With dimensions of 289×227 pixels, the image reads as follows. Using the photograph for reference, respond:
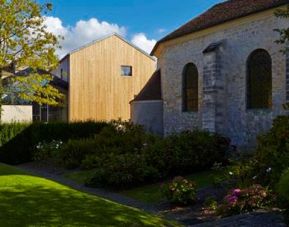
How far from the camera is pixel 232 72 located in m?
20.7

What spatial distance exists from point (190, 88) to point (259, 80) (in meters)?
5.43

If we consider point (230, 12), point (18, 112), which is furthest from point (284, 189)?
point (18, 112)

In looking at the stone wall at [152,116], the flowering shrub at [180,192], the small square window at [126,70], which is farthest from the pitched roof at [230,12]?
the small square window at [126,70]

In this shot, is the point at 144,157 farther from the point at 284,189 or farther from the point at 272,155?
the point at 284,189

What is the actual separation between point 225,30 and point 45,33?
34.1 feet

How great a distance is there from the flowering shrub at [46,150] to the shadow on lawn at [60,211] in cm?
1184

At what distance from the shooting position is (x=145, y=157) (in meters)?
16.5

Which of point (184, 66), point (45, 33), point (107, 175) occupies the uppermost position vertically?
point (45, 33)

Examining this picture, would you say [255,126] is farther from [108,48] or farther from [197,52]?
[108,48]

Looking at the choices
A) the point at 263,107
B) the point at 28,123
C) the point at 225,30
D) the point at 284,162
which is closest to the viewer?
the point at 284,162

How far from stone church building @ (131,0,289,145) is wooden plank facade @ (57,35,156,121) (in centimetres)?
1702

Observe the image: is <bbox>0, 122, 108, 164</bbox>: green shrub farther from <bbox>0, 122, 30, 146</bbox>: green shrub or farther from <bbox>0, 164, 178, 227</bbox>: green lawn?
<bbox>0, 164, 178, 227</bbox>: green lawn

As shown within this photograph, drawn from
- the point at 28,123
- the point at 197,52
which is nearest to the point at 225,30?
the point at 197,52

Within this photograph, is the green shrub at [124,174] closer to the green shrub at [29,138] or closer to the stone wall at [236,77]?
the stone wall at [236,77]
